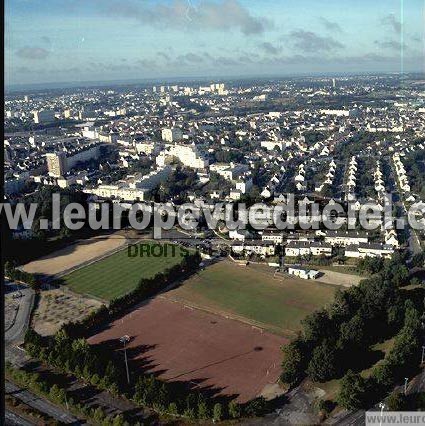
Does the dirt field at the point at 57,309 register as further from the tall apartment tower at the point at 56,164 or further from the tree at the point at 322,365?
the tall apartment tower at the point at 56,164

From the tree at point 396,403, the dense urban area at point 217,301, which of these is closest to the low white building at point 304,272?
the dense urban area at point 217,301

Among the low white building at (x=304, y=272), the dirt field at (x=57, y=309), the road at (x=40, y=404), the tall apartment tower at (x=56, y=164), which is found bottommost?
the road at (x=40, y=404)

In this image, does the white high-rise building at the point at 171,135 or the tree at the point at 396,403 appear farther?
the white high-rise building at the point at 171,135

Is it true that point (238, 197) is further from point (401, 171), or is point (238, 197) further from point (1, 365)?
point (1, 365)

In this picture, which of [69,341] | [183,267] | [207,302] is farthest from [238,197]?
[69,341]

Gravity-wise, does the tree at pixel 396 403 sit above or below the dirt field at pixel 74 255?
below

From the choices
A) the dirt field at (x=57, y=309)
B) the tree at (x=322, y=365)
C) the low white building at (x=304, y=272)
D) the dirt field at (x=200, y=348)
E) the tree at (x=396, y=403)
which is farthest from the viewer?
the low white building at (x=304, y=272)

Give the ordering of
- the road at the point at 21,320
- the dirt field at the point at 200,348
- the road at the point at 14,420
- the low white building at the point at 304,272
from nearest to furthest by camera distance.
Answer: the road at the point at 14,420, the dirt field at the point at 200,348, the road at the point at 21,320, the low white building at the point at 304,272
